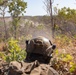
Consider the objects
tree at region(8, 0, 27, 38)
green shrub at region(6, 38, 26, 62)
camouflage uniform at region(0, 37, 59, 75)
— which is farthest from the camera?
tree at region(8, 0, 27, 38)

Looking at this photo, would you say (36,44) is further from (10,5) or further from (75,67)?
(10,5)

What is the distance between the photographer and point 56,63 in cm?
457

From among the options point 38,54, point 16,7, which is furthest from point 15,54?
point 16,7

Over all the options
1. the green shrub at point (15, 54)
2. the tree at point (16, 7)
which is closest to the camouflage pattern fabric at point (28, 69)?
the green shrub at point (15, 54)

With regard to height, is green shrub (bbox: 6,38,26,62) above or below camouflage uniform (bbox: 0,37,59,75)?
below

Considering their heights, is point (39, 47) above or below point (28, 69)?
above

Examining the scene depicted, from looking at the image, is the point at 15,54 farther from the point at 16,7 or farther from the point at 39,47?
the point at 16,7

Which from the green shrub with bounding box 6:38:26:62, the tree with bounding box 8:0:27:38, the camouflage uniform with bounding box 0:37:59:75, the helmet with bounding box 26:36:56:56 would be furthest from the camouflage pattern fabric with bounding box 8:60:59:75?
the tree with bounding box 8:0:27:38

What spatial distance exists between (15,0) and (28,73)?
51.5 feet

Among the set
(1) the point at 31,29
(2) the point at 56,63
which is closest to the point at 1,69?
(2) the point at 56,63

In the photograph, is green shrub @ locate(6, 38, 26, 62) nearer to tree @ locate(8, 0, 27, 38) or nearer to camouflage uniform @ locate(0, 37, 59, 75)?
camouflage uniform @ locate(0, 37, 59, 75)

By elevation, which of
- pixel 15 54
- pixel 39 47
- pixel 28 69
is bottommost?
pixel 15 54

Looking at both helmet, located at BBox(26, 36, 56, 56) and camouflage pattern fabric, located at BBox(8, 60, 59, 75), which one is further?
helmet, located at BBox(26, 36, 56, 56)

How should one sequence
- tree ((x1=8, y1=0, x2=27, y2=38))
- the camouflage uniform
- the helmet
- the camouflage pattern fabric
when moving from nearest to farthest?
the camouflage pattern fabric, the camouflage uniform, the helmet, tree ((x1=8, y1=0, x2=27, y2=38))
